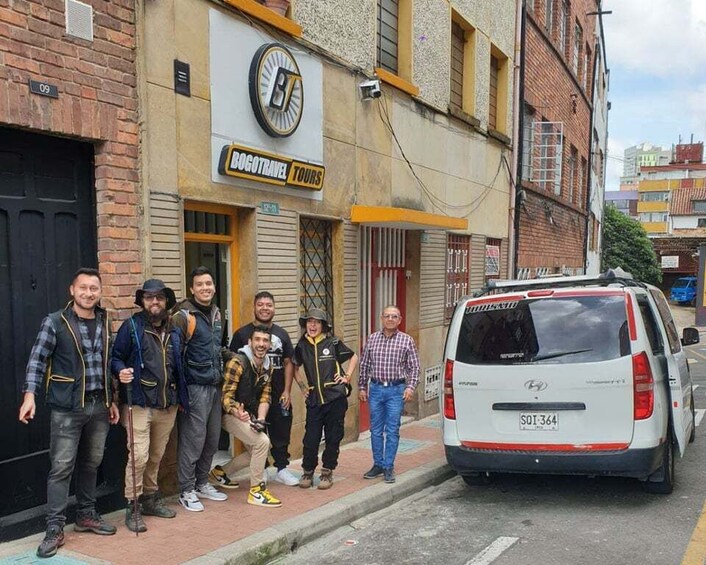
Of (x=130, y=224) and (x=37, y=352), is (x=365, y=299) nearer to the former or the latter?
(x=130, y=224)

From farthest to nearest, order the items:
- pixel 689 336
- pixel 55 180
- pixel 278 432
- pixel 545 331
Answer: pixel 689 336, pixel 278 432, pixel 545 331, pixel 55 180

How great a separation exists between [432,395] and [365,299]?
233cm

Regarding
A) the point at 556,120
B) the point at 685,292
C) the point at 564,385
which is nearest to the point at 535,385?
the point at 564,385

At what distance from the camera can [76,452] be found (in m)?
4.41

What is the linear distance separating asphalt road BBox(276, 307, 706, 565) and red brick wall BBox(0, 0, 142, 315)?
262 cm

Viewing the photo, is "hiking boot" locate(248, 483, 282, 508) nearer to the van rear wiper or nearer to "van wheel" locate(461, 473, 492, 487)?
"van wheel" locate(461, 473, 492, 487)

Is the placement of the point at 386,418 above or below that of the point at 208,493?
above

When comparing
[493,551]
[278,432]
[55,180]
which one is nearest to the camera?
[493,551]

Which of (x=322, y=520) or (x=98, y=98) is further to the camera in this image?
(x=322, y=520)

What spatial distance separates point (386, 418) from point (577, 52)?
648 inches

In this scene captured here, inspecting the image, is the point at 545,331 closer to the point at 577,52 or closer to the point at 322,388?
the point at 322,388

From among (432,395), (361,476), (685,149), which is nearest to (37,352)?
(361,476)

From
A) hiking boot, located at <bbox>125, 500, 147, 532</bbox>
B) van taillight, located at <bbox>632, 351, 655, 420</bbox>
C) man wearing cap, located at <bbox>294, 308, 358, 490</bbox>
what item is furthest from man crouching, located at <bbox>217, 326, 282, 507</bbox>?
van taillight, located at <bbox>632, 351, 655, 420</bbox>

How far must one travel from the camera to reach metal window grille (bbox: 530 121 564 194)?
14.6 m
